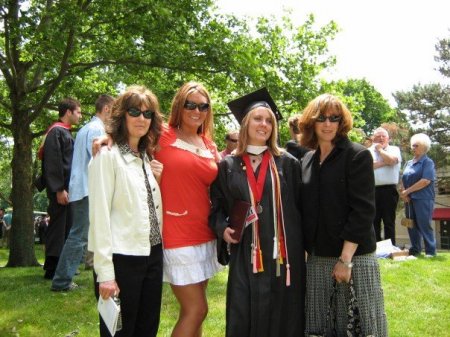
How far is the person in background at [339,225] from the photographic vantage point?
11.3 ft

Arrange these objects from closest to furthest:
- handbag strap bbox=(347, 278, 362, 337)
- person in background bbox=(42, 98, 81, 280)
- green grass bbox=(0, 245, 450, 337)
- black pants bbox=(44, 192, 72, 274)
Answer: handbag strap bbox=(347, 278, 362, 337) → green grass bbox=(0, 245, 450, 337) → person in background bbox=(42, 98, 81, 280) → black pants bbox=(44, 192, 72, 274)

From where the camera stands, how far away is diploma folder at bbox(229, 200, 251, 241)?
3549 millimetres

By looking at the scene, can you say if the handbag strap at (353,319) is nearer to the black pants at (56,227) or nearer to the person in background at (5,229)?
the black pants at (56,227)

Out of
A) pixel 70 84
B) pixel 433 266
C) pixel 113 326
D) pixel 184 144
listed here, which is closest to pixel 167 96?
pixel 70 84

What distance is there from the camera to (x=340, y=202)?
358 centimetres

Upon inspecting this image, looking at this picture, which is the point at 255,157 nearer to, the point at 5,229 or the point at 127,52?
the point at 127,52

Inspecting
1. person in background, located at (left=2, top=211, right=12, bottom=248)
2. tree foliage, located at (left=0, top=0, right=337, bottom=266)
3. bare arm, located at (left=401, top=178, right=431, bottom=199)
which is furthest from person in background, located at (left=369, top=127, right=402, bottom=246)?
person in background, located at (left=2, top=211, right=12, bottom=248)

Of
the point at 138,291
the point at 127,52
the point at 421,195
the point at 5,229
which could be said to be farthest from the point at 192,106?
the point at 5,229

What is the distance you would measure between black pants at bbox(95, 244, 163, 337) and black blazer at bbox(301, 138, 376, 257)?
3.94ft

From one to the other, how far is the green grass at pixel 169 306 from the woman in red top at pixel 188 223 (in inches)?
43.6

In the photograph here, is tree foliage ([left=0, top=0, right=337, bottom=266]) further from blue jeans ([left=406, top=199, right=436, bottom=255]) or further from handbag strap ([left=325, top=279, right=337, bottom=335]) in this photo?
handbag strap ([left=325, top=279, right=337, bottom=335])

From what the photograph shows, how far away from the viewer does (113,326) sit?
9.81 ft

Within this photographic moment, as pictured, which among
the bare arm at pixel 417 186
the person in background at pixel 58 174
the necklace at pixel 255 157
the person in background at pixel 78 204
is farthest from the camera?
the bare arm at pixel 417 186

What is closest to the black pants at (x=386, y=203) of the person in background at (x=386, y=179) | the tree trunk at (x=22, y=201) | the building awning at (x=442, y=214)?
the person in background at (x=386, y=179)
